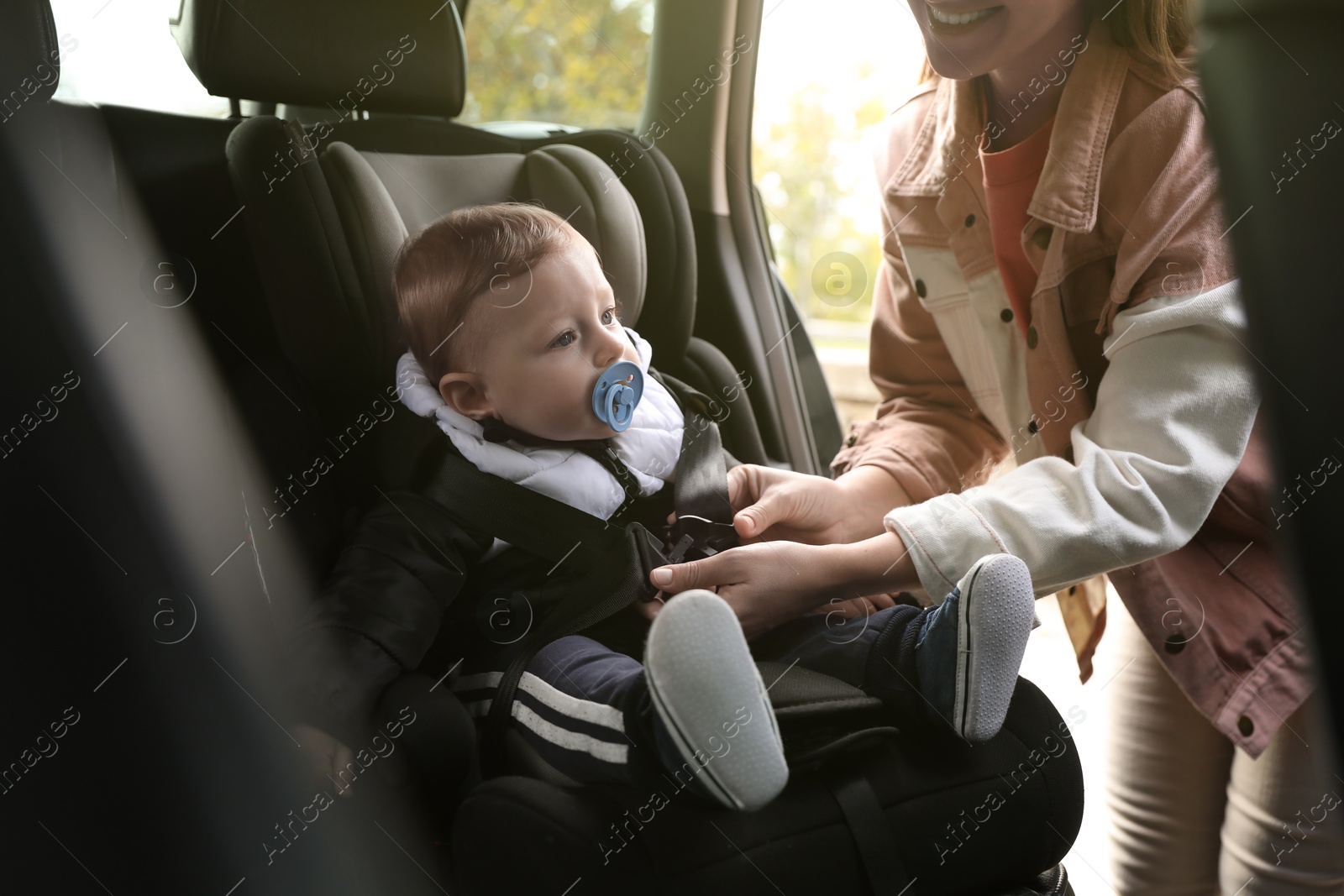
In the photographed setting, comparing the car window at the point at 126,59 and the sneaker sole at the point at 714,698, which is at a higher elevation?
the car window at the point at 126,59

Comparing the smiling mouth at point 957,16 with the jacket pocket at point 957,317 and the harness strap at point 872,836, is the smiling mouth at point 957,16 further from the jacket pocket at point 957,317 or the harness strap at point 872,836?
the harness strap at point 872,836

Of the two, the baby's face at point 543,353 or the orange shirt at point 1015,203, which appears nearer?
the baby's face at point 543,353

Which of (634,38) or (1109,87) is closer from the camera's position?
(1109,87)

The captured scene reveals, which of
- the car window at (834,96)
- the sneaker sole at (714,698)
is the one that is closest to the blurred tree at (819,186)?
the car window at (834,96)

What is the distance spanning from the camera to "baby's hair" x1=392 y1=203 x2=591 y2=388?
Answer: 58 cm

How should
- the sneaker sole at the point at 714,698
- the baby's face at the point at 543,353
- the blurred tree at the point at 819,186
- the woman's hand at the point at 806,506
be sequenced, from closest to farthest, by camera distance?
the sneaker sole at the point at 714,698, the baby's face at the point at 543,353, the woman's hand at the point at 806,506, the blurred tree at the point at 819,186

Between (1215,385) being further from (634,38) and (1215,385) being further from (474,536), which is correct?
(634,38)

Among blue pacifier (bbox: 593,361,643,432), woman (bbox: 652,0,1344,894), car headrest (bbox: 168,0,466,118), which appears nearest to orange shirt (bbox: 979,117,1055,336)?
woman (bbox: 652,0,1344,894)

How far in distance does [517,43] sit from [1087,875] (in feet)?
8.26

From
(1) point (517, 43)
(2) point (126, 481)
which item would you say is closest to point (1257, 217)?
(2) point (126, 481)

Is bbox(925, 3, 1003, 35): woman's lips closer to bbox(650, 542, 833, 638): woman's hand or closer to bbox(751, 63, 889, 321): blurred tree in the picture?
bbox(751, 63, 889, 321): blurred tree

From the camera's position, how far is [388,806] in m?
0.57

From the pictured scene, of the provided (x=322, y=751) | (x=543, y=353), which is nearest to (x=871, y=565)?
(x=543, y=353)

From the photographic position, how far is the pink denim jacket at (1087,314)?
667 mm
